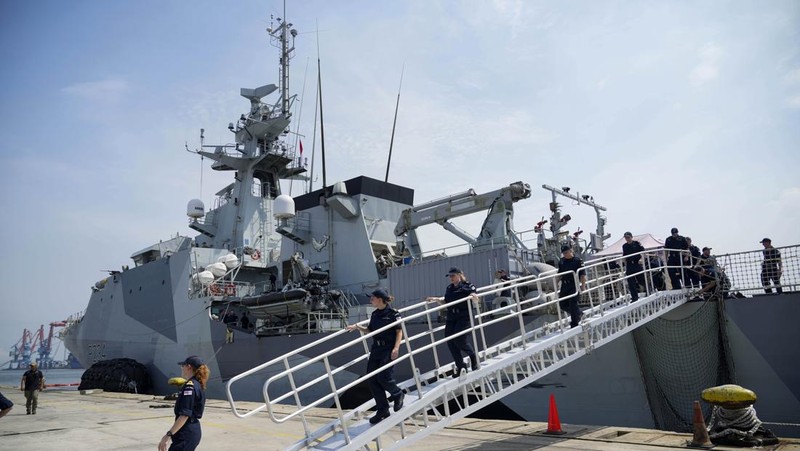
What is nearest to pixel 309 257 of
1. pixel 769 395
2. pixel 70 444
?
pixel 70 444

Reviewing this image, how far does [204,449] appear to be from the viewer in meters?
7.25

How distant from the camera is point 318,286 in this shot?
15.9m

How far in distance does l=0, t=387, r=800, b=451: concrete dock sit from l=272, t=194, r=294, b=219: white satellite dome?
7.59 metres

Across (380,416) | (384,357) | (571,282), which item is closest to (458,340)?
(384,357)

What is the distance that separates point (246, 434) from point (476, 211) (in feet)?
26.5

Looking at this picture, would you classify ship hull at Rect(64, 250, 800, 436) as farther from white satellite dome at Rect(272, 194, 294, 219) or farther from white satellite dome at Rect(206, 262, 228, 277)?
white satellite dome at Rect(272, 194, 294, 219)

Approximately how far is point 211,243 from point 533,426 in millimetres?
18511

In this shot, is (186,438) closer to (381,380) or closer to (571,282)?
(381,380)

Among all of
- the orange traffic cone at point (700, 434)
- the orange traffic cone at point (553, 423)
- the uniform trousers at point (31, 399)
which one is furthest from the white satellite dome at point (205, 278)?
the orange traffic cone at point (700, 434)

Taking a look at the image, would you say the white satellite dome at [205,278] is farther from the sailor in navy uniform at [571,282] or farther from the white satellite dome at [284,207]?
the sailor in navy uniform at [571,282]

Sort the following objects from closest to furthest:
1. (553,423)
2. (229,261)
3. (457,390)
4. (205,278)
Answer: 1. (457,390)
2. (553,423)
3. (205,278)
4. (229,261)

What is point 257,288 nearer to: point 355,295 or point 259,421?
point 355,295

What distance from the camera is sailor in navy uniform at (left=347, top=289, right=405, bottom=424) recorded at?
5059 mm

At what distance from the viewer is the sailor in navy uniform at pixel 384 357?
506cm
